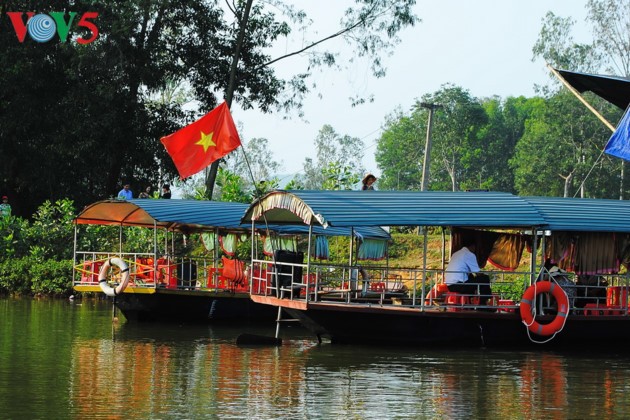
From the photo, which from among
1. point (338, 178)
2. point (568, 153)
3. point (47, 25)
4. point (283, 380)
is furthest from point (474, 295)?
point (568, 153)

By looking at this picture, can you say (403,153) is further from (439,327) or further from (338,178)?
(439,327)

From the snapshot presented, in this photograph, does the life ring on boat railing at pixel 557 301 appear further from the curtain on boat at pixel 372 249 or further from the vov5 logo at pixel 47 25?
the vov5 logo at pixel 47 25

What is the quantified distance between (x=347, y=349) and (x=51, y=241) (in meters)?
14.1

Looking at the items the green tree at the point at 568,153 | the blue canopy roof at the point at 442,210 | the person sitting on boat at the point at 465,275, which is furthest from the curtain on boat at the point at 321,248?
the green tree at the point at 568,153

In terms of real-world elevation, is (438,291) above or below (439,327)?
above

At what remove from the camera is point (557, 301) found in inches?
622

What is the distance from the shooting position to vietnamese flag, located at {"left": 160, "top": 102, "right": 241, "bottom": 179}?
63.7 ft

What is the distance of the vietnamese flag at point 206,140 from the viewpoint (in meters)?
19.4

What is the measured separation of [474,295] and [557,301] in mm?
1249

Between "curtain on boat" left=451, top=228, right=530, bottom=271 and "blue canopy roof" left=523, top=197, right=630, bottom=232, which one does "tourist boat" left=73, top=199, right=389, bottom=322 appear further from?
"blue canopy roof" left=523, top=197, right=630, bottom=232

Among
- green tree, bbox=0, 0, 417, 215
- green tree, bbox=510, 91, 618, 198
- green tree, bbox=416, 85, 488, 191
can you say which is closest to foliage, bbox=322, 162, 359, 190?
green tree, bbox=0, 0, 417, 215

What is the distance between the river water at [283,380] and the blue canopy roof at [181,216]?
227 cm

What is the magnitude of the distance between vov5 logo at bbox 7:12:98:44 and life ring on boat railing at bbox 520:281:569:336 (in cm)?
1844

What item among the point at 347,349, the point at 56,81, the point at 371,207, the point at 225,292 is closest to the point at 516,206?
the point at 371,207
